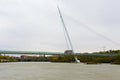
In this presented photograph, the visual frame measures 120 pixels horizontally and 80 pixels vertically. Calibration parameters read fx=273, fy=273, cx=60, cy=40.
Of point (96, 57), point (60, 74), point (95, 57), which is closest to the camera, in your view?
point (60, 74)

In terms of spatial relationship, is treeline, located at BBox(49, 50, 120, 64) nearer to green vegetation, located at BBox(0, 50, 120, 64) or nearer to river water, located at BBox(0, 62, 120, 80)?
green vegetation, located at BBox(0, 50, 120, 64)

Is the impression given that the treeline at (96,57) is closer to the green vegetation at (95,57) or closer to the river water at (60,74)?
the green vegetation at (95,57)

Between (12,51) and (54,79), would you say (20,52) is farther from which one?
(54,79)

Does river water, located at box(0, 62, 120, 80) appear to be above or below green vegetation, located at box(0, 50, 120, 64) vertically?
below

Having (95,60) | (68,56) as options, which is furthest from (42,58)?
(95,60)

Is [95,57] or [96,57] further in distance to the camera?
[95,57]

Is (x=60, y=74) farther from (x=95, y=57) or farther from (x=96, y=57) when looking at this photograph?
(x=95, y=57)

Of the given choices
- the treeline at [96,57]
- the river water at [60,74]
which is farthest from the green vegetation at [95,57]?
the river water at [60,74]

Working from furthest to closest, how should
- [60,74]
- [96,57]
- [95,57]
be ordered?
1. [95,57]
2. [96,57]
3. [60,74]

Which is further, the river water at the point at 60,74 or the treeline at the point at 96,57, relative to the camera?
the treeline at the point at 96,57

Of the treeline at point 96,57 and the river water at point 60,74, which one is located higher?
the treeline at point 96,57

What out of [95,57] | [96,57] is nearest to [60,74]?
[96,57]

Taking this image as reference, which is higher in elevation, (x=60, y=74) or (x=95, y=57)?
(x=95, y=57)

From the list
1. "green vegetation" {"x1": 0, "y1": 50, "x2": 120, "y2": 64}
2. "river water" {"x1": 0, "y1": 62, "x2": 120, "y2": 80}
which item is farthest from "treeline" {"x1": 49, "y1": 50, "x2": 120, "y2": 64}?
"river water" {"x1": 0, "y1": 62, "x2": 120, "y2": 80}
